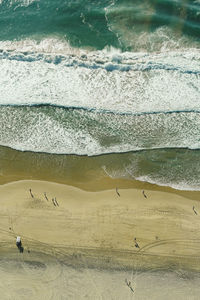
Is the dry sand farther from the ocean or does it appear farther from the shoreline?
the ocean

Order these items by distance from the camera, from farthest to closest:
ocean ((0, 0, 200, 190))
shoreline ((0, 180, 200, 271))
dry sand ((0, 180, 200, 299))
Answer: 1. ocean ((0, 0, 200, 190))
2. shoreline ((0, 180, 200, 271))
3. dry sand ((0, 180, 200, 299))

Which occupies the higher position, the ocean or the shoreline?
the ocean

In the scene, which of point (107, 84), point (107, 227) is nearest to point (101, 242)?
point (107, 227)

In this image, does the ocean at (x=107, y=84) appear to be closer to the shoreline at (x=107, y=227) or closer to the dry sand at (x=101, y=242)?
the shoreline at (x=107, y=227)

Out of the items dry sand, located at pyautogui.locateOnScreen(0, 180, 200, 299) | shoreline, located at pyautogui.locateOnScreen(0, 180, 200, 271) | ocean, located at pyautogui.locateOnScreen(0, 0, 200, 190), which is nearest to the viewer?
dry sand, located at pyautogui.locateOnScreen(0, 180, 200, 299)

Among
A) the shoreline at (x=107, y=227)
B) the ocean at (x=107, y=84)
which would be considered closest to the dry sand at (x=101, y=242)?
the shoreline at (x=107, y=227)

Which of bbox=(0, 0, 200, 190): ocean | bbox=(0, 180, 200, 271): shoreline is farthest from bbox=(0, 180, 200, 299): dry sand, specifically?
bbox=(0, 0, 200, 190): ocean
